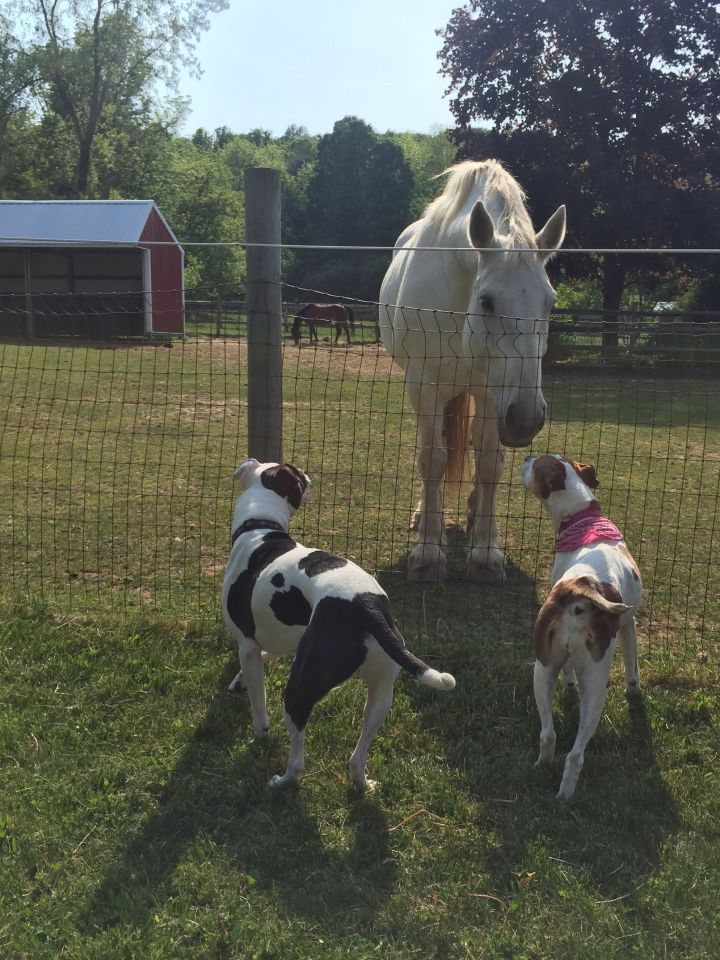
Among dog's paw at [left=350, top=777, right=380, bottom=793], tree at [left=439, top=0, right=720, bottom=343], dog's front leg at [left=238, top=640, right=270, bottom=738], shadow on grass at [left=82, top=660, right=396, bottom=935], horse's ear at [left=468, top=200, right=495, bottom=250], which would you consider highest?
tree at [left=439, top=0, right=720, bottom=343]

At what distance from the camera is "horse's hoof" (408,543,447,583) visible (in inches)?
209

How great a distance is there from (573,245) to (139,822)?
23202 mm

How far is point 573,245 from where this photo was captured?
23250 millimetres

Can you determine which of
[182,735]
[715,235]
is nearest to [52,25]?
[715,235]

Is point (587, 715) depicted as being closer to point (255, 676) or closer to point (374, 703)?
point (374, 703)

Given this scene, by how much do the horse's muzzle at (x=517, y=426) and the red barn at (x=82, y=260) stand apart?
62.9 ft

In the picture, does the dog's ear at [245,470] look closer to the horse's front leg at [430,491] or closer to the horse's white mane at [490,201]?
the horse's front leg at [430,491]

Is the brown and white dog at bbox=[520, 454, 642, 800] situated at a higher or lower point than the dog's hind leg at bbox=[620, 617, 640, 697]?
higher

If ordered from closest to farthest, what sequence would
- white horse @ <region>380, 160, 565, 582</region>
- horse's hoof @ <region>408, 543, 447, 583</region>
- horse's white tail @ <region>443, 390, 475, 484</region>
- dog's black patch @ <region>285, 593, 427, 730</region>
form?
1. dog's black patch @ <region>285, 593, 427, 730</region>
2. white horse @ <region>380, 160, 565, 582</region>
3. horse's hoof @ <region>408, 543, 447, 583</region>
4. horse's white tail @ <region>443, 390, 475, 484</region>

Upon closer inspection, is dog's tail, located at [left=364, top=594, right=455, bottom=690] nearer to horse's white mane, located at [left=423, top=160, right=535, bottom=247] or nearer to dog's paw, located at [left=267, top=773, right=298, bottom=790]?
dog's paw, located at [left=267, top=773, right=298, bottom=790]

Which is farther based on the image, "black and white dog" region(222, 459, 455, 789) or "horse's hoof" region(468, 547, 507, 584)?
"horse's hoof" region(468, 547, 507, 584)

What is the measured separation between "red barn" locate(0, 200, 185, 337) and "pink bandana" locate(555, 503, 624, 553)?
A: 65.3 ft

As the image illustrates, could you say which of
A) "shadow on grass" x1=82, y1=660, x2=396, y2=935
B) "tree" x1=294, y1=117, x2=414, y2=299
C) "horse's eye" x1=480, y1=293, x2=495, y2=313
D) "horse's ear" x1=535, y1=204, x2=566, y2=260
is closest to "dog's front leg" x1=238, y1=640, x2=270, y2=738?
"shadow on grass" x1=82, y1=660, x2=396, y2=935

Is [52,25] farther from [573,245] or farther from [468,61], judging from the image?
[573,245]
